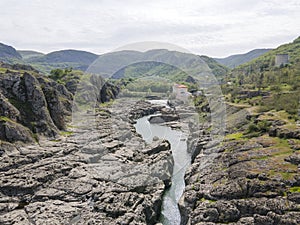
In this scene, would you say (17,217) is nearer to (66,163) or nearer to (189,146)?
(66,163)

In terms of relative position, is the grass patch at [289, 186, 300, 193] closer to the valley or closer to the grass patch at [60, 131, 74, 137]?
the valley

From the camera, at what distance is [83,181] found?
29.2 meters

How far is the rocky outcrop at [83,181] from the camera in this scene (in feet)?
78.2

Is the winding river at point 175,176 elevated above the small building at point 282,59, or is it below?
below

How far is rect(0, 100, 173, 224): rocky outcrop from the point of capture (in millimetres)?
23844

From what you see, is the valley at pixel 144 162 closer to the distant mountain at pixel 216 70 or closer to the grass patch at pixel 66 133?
the grass patch at pixel 66 133

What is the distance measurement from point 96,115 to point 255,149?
42.2 m

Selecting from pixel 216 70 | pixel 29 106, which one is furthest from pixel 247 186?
pixel 216 70

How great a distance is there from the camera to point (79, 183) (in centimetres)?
2870

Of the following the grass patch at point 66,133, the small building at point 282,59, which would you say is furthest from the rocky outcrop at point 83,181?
the small building at point 282,59

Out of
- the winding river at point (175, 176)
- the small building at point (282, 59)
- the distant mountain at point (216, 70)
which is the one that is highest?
the small building at point (282, 59)

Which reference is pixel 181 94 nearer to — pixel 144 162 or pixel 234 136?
pixel 234 136

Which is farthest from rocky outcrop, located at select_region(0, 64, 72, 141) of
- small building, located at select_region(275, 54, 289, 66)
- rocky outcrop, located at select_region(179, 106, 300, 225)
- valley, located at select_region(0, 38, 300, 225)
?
small building, located at select_region(275, 54, 289, 66)

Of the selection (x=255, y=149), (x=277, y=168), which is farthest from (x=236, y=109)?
(x=277, y=168)
